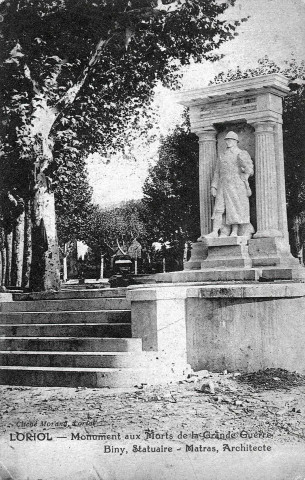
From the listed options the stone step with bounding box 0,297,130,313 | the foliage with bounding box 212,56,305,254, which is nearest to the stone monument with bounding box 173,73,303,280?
the stone step with bounding box 0,297,130,313

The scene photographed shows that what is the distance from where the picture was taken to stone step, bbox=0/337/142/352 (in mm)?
7488

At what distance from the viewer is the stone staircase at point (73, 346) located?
6973 millimetres

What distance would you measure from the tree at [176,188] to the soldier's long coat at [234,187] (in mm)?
11185

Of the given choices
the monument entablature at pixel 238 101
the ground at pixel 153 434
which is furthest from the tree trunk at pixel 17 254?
the ground at pixel 153 434

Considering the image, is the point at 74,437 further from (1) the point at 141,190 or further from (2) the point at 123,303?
(1) the point at 141,190

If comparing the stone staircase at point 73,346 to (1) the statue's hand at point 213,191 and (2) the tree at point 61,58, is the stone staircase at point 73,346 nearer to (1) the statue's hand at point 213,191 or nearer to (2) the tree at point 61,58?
(1) the statue's hand at point 213,191

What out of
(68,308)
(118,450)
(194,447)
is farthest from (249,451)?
(68,308)

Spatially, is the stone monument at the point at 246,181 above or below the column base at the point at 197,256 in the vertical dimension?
above

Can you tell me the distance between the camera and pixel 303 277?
977cm

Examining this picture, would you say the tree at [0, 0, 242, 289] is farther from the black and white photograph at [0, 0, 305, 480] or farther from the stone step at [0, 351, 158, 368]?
the stone step at [0, 351, 158, 368]

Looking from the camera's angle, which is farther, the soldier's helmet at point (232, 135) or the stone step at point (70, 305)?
the soldier's helmet at point (232, 135)

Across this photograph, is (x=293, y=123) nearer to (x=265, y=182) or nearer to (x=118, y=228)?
(x=265, y=182)

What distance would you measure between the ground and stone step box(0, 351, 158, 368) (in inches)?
19.7

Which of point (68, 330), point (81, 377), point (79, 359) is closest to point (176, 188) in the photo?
point (68, 330)
